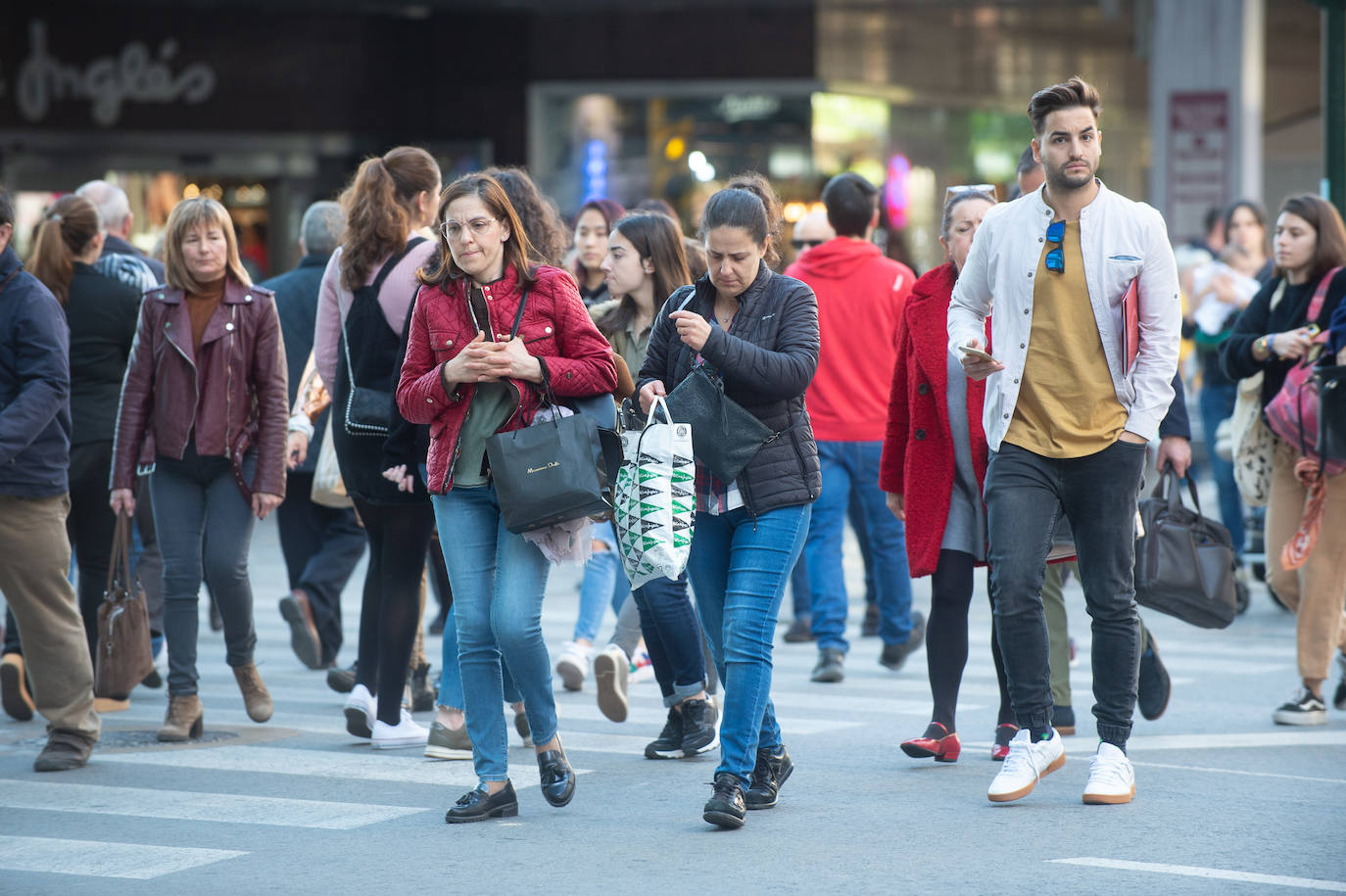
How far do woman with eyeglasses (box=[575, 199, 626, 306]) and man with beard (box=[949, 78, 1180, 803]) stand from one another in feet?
9.36

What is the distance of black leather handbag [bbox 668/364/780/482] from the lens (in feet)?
18.8

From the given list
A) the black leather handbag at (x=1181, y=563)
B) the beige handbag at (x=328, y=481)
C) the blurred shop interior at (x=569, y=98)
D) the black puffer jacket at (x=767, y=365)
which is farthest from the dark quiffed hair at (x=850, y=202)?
the blurred shop interior at (x=569, y=98)

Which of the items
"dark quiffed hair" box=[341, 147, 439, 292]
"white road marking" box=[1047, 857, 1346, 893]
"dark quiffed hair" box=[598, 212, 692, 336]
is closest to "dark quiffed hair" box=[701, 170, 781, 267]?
"dark quiffed hair" box=[598, 212, 692, 336]

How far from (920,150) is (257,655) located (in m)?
13.7

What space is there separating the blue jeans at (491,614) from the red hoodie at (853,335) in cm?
376

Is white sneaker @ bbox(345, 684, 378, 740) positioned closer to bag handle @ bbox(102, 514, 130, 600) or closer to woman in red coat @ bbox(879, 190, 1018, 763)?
bag handle @ bbox(102, 514, 130, 600)

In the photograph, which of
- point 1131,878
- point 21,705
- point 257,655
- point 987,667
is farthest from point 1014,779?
point 257,655

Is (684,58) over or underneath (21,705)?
over

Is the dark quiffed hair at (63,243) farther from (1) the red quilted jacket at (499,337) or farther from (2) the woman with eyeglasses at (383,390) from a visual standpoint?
(1) the red quilted jacket at (499,337)

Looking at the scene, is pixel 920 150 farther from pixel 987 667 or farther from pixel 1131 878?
pixel 1131 878

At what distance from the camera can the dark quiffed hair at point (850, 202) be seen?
918cm

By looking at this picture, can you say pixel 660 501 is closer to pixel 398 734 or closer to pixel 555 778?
pixel 555 778

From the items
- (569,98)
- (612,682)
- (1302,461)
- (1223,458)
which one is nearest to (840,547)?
(612,682)

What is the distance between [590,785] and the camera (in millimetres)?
6340
